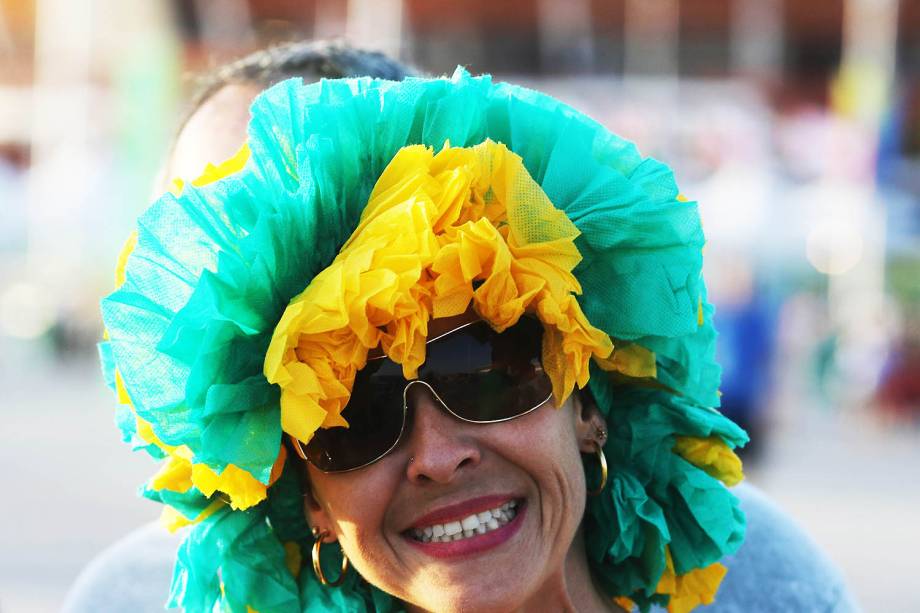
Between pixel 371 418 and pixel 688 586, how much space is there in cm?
79

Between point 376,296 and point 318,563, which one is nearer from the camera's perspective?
point 376,296

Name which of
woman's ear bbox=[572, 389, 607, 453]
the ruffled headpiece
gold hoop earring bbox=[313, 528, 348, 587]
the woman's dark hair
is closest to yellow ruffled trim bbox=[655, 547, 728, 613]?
the ruffled headpiece

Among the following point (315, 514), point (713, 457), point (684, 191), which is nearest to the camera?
point (315, 514)

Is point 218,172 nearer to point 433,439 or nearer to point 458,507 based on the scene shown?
point 433,439

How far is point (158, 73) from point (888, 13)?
13.5 metres

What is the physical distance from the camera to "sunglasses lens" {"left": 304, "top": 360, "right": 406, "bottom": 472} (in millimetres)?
2020

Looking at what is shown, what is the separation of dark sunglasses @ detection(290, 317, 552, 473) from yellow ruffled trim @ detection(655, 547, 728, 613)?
0.55 m

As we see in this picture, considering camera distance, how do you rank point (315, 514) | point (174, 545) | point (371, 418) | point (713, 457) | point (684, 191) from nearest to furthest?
point (371, 418)
point (315, 514)
point (713, 457)
point (174, 545)
point (684, 191)

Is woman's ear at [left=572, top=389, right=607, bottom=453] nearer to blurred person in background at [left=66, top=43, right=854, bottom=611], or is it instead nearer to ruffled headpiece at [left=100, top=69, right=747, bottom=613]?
ruffled headpiece at [left=100, top=69, right=747, bottom=613]

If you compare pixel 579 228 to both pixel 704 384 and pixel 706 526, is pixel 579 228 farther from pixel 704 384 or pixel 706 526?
pixel 706 526

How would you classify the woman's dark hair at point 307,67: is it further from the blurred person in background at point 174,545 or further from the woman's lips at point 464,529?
the woman's lips at point 464,529

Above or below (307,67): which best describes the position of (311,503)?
below

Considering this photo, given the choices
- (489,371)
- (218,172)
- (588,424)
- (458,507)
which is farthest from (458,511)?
(218,172)

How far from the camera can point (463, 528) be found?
2.05 meters
